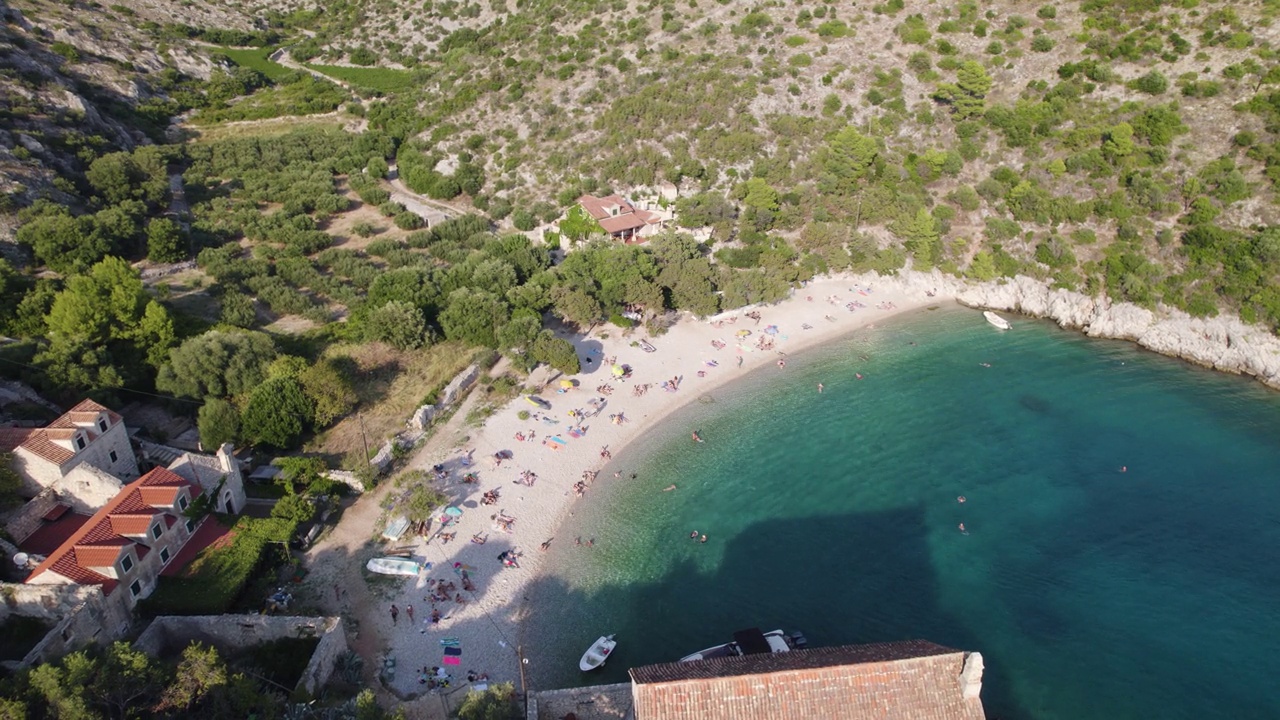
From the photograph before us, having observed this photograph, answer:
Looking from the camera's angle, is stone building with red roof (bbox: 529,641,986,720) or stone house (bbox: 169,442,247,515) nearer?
stone building with red roof (bbox: 529,641,986,720)

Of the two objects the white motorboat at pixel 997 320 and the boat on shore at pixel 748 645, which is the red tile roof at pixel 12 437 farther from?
the white motorboat at pixel 997 320

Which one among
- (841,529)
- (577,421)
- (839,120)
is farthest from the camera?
(839,120)

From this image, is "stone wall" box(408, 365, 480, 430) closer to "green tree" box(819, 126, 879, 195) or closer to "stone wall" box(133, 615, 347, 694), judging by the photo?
"stone wall" box(133, 615, 347, 694)

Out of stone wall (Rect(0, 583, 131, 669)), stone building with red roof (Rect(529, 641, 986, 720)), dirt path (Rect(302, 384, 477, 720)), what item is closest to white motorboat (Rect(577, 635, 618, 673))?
dirt path (Rect(302, 384, 477, 720))

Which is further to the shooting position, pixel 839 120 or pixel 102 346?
pixel 839 120

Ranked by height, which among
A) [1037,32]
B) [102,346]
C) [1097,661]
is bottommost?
[1097,661]

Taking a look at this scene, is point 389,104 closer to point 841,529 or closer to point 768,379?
point 768,379

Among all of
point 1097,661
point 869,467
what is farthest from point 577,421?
point 1097,661
